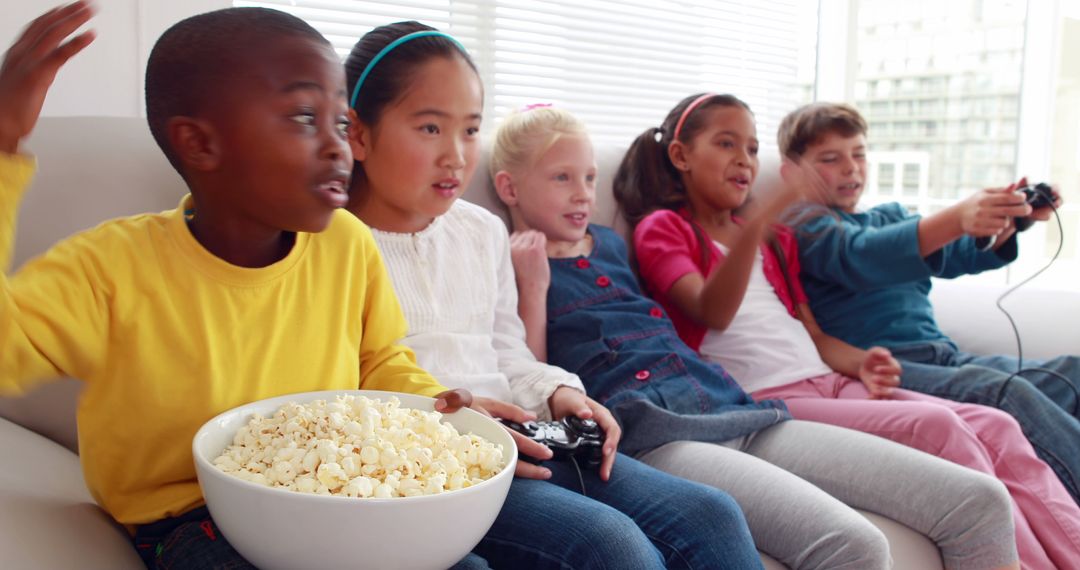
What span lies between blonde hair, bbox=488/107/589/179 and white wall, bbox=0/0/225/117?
25.4 inches

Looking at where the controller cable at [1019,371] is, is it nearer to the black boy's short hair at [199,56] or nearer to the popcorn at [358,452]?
the popcorn at [358,452]

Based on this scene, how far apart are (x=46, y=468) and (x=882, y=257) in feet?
5.29

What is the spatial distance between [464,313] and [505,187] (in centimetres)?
36

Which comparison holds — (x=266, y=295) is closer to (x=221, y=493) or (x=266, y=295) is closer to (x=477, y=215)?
(x=221, y=493)

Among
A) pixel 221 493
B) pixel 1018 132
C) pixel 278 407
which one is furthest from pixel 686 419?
pixel 1018 132

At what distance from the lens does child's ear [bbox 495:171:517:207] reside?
5.24 feet

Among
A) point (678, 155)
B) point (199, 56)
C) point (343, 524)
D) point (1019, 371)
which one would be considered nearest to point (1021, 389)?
point (1019, 371)

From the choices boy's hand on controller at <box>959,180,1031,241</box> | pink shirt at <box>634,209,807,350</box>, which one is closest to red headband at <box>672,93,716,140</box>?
pink shirt at <box>634,209,807,350</box>

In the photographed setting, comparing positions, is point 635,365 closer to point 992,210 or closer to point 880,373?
point 880,373

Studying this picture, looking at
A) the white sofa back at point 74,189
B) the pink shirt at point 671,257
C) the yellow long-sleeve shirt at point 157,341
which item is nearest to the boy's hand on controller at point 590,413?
the yellow long-sleeve shirt at point 157,341

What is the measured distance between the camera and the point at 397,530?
2.26 feet

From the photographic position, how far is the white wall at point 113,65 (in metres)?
1.44

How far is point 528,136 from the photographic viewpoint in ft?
5.24

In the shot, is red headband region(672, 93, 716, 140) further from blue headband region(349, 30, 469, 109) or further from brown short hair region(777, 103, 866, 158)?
blue headband region(349, 30, 469, 109)
